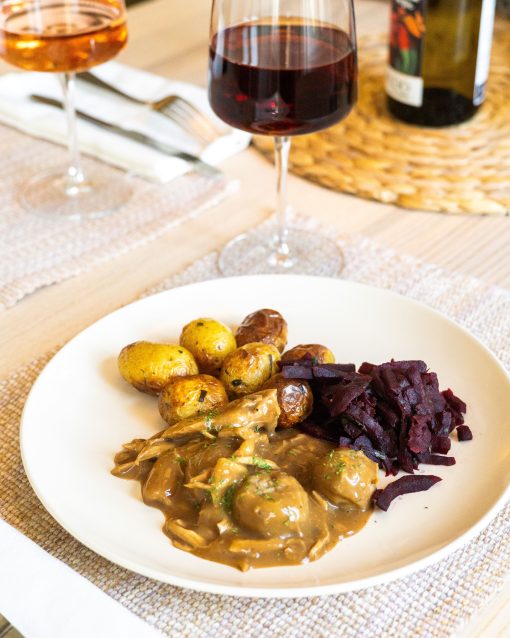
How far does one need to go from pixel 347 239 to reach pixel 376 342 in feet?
1.26

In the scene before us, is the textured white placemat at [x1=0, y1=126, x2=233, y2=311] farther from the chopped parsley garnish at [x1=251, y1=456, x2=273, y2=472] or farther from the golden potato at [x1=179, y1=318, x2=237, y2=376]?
the chopped parsley garnish at [x1=251, y1=456, x2=273, y2=472]

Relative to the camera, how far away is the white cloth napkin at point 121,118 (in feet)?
5.65

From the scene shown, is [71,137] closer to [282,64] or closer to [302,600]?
[282,64]

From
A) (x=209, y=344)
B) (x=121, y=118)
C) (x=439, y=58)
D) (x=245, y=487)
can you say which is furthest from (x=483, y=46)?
(x=245, y=487)

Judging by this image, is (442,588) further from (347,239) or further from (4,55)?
(4,55)

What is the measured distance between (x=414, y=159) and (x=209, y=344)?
2.49ft

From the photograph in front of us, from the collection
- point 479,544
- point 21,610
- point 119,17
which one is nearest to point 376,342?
point 479,544

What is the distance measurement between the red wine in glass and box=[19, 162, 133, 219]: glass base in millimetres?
427

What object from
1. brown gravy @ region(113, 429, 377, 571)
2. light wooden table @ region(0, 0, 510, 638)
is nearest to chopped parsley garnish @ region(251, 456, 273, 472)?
brown gravy @ region(113, 429, 377, 571)

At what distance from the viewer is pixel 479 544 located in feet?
3.09

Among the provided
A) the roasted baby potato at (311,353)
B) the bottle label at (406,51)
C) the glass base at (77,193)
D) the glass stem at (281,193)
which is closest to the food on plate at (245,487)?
the roasted baby potato at (311,353)

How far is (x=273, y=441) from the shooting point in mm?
985

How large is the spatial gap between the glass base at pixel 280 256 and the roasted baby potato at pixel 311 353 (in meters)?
0.35

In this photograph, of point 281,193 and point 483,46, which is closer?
point 281,193
